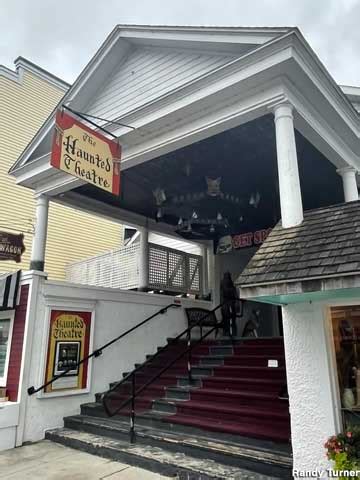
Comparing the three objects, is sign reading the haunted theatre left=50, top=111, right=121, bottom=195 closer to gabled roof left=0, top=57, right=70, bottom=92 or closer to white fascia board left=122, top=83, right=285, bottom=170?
white fascia board left=122, top=83, right=285, bottom=170

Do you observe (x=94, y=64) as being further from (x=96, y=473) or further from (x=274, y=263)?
(x=96, y=473)

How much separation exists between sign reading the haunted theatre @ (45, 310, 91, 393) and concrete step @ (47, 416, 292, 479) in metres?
0.73

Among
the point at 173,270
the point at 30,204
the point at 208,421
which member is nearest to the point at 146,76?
the point at 173,270

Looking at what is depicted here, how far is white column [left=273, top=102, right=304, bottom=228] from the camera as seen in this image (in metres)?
3.90

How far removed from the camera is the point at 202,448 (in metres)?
4.02

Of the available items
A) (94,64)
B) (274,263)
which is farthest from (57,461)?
(94,64)

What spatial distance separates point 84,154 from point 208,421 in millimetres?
3598

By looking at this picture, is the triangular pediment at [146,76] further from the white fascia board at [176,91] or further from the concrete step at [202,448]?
the concrete step at [202,448]

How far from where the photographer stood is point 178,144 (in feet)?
17.3

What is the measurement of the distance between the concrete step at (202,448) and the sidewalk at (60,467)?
0.25 metres

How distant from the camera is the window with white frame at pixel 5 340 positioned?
5.68m

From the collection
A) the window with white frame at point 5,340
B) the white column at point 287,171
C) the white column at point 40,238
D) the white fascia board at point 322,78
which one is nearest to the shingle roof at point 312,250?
the white column at point 287,171

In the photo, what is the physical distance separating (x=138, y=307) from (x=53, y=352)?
1.91m

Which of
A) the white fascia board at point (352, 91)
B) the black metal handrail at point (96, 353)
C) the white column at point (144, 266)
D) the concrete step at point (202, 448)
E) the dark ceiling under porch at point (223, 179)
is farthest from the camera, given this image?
the white column at point (144, 266)
